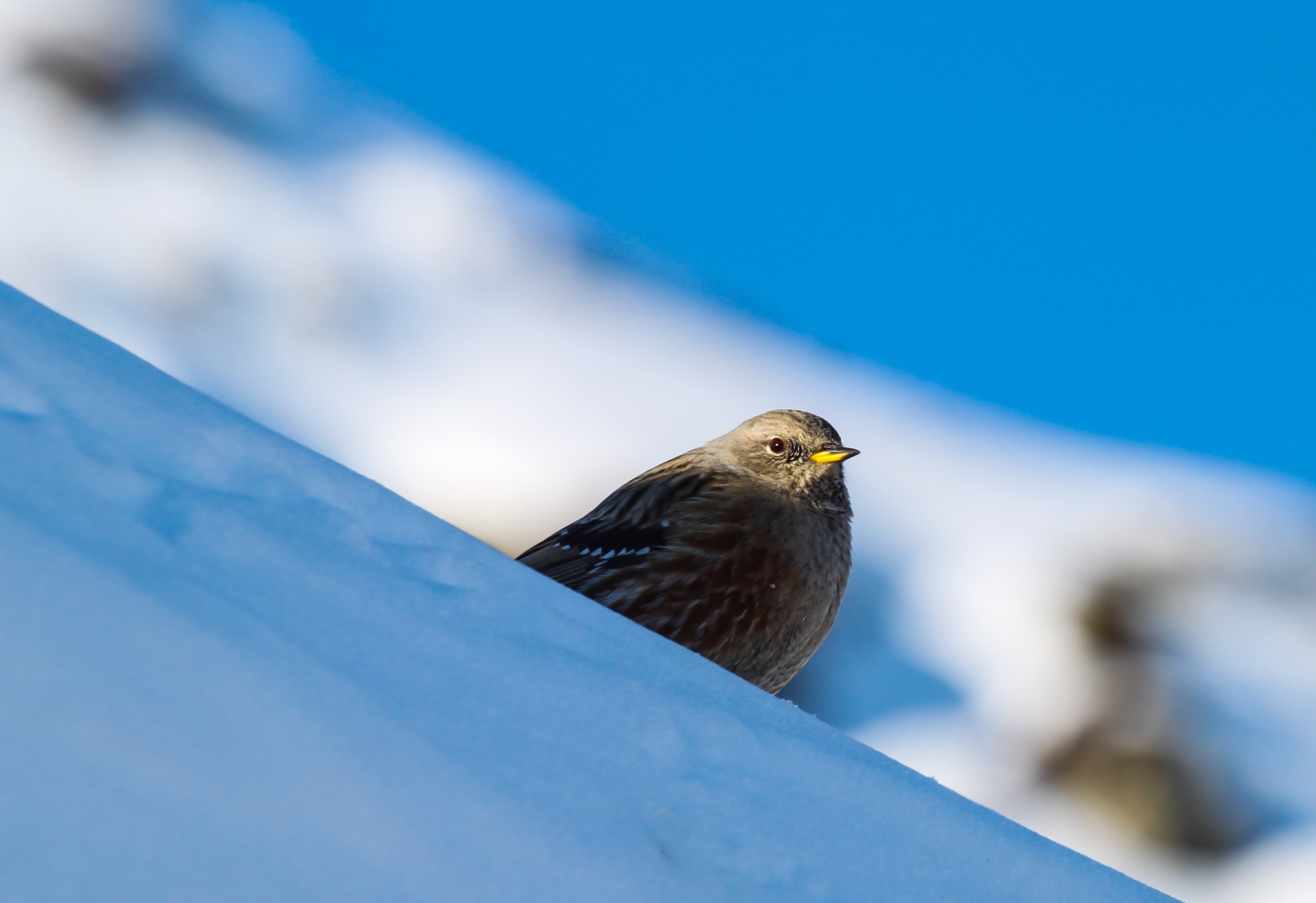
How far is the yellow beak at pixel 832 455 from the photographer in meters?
5.11

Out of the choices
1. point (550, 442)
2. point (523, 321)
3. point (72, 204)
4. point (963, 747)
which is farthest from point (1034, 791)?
point (72, 204)

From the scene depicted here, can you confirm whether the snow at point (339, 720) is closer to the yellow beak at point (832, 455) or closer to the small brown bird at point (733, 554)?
the small brown bird at point (733, 554)

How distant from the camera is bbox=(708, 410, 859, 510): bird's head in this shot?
4.99 meters

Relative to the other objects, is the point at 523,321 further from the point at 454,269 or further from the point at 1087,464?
the point at 1087,464

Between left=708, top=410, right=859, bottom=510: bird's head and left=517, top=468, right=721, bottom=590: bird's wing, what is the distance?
299 millimetres

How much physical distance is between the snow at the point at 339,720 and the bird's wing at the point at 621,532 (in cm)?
266

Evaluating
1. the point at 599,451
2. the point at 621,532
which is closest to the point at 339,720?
the point at 621,532

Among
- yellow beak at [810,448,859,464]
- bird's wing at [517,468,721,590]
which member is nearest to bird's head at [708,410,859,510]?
yellow beak at [810,448,859,464]

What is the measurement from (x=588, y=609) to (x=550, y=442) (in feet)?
85.6

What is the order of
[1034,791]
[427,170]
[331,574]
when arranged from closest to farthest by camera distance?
[331,574], [1034,791], [427,170]

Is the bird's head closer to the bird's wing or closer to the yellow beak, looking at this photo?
the yellow beak

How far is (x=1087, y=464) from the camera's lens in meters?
29.9

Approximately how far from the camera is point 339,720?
1262 millimetres

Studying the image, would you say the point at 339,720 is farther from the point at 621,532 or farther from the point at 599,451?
the point at 599,451
